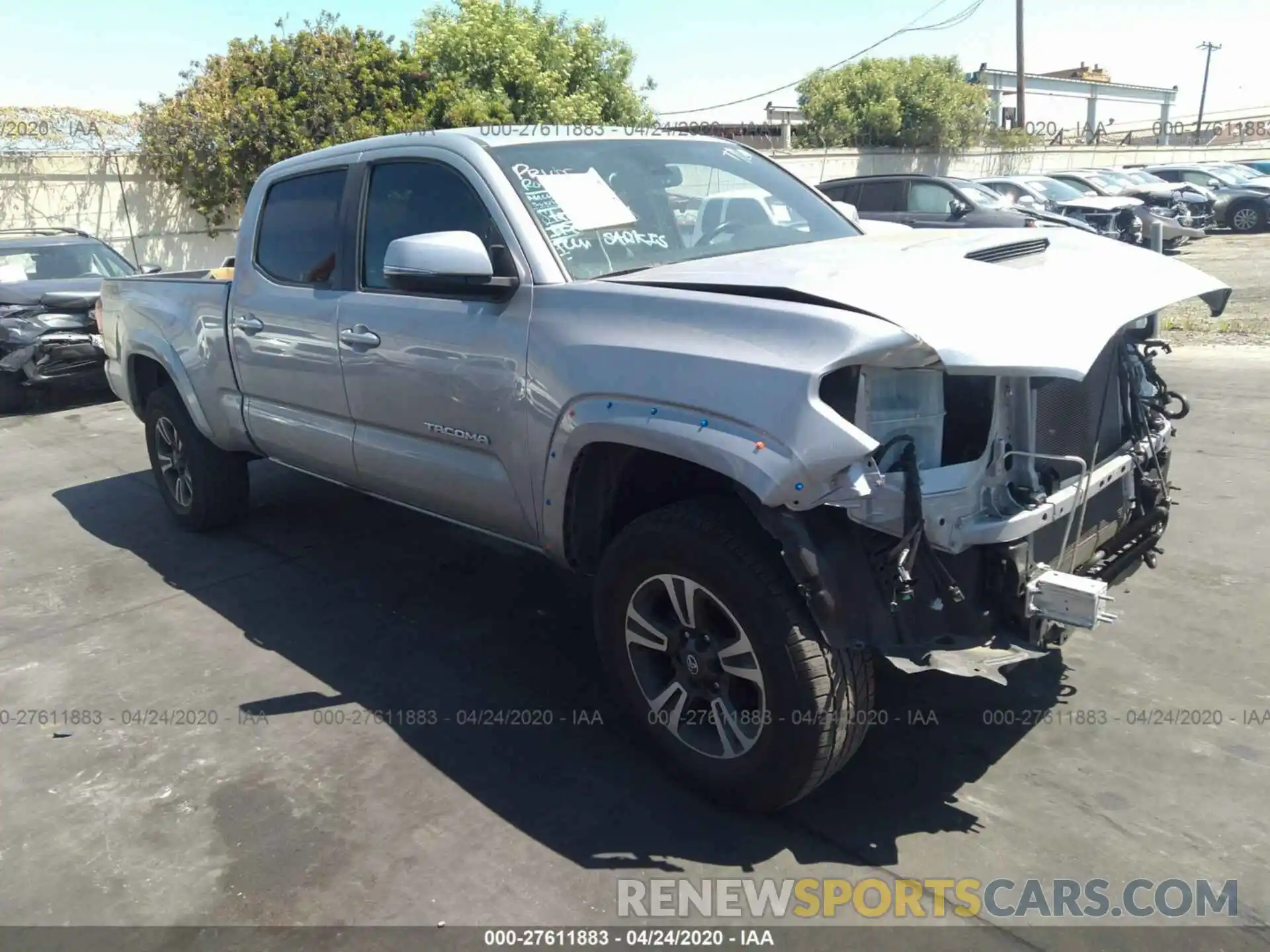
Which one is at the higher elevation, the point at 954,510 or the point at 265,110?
the point at 265,110

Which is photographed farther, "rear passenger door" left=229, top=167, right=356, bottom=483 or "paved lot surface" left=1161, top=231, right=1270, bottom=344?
"paved lot surface" left=1161, top=231, right=1270, bottom=344

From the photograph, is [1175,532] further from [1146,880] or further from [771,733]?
[771,733]

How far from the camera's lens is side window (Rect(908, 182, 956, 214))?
14828mm

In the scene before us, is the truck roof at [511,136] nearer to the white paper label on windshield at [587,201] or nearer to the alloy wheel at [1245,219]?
the white paper label on windshield at [587,201]

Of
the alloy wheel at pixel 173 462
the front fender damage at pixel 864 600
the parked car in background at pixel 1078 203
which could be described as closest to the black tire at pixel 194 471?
the alloy wheel at pixel 173 462

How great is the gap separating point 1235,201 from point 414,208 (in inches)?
963

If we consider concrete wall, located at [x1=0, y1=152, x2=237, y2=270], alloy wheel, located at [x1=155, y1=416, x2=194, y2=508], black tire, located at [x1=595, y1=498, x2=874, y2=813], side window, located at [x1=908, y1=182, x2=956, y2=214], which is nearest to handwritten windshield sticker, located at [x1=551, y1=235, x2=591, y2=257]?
A: black tire, located at [x1=595, y1=498, x2=874, y2=813]

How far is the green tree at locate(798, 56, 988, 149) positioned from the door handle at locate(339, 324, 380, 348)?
3297 centimetres

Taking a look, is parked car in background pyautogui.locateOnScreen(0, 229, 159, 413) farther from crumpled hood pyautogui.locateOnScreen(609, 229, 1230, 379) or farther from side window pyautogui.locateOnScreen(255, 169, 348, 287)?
crumpled hood pyautogui.locateOnScreen(609, 229, 1230, 379)

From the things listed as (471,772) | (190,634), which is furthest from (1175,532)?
(190,634)

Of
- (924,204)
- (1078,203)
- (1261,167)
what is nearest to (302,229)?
(924,204)

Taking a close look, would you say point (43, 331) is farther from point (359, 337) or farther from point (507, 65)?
point (507, 65)

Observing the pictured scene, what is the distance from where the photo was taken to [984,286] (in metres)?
2.87

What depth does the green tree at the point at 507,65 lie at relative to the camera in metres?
18.8
